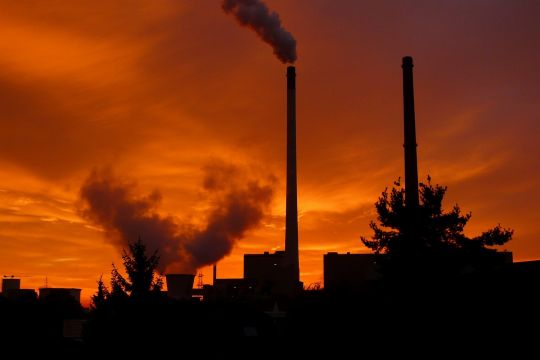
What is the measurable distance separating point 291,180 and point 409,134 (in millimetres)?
25736

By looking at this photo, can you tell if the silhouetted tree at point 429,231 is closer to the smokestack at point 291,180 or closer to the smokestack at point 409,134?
the smokestack at point 409,134

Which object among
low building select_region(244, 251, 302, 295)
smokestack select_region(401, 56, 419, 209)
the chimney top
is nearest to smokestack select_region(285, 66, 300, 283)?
the chimney top

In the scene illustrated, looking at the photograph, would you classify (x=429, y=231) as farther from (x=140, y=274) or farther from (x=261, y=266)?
(x=261, y=266)

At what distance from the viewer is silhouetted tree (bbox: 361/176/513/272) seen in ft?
129

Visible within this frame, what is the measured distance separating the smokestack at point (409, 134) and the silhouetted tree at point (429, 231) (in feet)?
24.6

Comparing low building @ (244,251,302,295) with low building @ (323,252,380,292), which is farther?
low building @ (244,251,302,295)

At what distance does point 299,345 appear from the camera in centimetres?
3431

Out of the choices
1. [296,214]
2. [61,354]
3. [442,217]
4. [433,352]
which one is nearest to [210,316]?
[61,354]

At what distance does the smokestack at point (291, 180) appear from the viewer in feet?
253

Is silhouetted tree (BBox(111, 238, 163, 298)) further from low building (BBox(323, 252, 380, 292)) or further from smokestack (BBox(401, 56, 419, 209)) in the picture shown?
low building (BBox(323, 252, 380, 292))

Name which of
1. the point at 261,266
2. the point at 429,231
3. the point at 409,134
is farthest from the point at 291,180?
the point at 261,266

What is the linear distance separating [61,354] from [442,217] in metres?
23.7

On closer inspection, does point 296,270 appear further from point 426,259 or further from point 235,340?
point 426,259

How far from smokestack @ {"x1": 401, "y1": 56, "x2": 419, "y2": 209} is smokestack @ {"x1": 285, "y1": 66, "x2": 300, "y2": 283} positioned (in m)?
23.7
